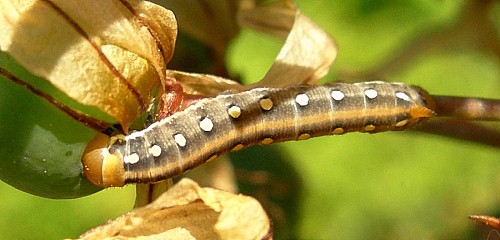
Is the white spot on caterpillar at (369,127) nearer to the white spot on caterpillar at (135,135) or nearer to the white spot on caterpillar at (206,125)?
the white spot on caterpillar at (206,125)

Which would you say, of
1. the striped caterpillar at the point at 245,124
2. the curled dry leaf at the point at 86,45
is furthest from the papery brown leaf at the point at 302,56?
the curled dry leaf at the point at 86,45

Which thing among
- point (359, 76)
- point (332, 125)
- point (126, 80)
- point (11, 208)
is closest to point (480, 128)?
point (332, 125)

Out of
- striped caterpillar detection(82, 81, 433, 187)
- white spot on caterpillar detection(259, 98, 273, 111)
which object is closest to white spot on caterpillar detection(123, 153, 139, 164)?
striped caterpillar detection(82, 81, 433, 187)

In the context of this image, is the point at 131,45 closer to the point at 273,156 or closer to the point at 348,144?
the point at 273,156

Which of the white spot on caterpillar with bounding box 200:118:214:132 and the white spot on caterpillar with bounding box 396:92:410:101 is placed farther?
the white spot on caterpillar with bounding box 396:92:410:101

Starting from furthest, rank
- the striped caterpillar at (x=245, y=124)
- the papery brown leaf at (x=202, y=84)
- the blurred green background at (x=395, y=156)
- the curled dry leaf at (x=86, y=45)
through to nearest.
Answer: the blurred green background at (x=395, y=156)
the papery brown leaf at (x=202, y=84)
the striped caterpillar at (x=245, y=124)
the curled dry leaf at (x=86, y=45)

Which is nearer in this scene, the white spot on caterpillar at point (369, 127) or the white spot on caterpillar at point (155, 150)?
the white spot on caterpillar at point (155, 150)

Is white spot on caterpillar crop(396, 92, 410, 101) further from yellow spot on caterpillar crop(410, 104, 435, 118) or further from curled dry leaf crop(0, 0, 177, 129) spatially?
curled dry leaf crop(0, 0, 177, 129)
